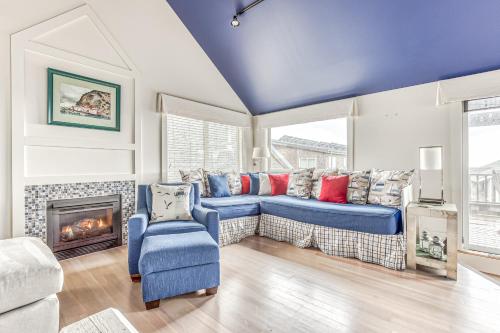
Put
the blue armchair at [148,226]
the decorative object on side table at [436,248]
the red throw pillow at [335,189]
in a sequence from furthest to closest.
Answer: the red throw pillow at [335,189] → the decorative object on side table at [436,248] → the blue armchair at [148,226]

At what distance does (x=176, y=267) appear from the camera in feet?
6.14

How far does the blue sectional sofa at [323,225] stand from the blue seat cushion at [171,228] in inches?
32.2

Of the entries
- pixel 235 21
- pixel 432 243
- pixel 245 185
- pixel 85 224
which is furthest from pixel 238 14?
pixel 432 243

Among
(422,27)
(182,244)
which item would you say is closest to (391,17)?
(422,27)

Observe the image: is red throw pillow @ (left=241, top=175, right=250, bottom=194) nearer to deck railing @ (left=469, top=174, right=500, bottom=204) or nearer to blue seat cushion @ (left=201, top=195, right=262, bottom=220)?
blue seat cushion @ (left=201, top=195, right=262, bottom=220)

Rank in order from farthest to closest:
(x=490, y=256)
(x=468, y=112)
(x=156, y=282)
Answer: (x=468, y=112) < (x=490, y=256) < (x=156, y=282)

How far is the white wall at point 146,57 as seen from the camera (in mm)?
2473

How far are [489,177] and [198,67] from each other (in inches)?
167

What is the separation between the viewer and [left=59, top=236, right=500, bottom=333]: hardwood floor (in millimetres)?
1638

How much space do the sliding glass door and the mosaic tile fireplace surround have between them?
167 inches

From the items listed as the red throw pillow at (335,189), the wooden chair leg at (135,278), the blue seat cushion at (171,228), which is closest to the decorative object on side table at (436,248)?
the red throw pillow at (335,189)

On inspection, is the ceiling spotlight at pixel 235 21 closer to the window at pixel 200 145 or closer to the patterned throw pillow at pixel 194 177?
the window at pixel 200 145

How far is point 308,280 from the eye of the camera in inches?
89.2

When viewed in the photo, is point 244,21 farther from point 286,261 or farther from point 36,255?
point 36,255
